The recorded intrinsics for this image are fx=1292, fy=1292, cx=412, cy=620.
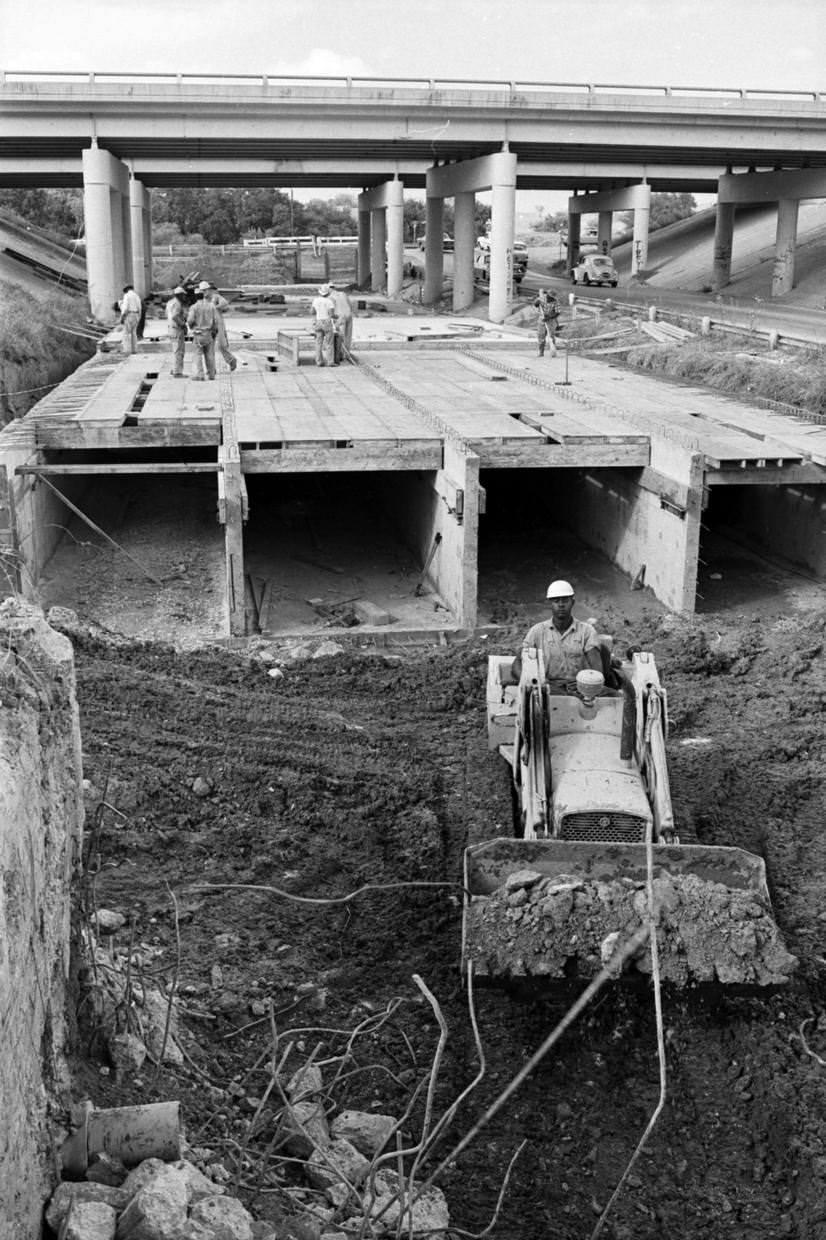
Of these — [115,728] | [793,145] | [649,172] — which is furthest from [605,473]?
[649,172]

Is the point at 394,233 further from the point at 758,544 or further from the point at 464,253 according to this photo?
the point at 758,544

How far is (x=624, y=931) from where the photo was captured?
8266 mm

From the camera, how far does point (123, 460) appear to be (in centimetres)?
2412

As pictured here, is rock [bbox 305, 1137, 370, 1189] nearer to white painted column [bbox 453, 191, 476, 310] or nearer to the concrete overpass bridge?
the concrete overpass bridge

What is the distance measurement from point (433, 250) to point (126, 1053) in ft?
182

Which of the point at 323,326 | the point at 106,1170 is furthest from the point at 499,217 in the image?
the point at 106,1170

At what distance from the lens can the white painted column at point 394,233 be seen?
196ft

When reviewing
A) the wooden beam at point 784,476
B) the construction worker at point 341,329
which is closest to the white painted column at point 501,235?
the construction worker at point 341,329

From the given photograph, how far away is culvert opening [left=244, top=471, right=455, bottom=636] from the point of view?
17828 mm

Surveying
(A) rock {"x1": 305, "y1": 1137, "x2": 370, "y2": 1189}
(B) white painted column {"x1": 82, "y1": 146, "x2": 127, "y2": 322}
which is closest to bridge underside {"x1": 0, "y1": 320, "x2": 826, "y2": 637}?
(A) rock {"x1": 305, "y1": 1137, "x2": 370, "y2": 1189}

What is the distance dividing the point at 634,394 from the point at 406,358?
983 centimetres

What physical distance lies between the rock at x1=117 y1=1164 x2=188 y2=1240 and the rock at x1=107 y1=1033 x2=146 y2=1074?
1587mm

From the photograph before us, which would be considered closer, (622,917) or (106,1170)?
(106,1170)

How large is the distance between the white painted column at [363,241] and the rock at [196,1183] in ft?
224
